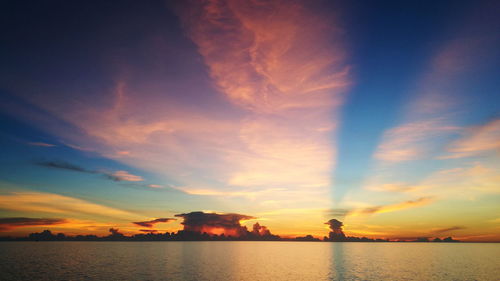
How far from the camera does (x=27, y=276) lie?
276 ft

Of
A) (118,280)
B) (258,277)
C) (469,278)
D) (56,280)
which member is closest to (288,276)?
(258,277)

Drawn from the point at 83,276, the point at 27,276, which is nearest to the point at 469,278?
the point at 83,276

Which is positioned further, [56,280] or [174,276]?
[174,276]

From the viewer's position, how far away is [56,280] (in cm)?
7788

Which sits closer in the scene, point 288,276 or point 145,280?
point 145,280

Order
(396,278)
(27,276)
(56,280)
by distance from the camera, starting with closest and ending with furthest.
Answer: (56,280)
(27,276)
(396,278)

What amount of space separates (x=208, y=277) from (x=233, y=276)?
850cm

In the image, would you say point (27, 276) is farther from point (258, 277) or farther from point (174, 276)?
point (258, 277)

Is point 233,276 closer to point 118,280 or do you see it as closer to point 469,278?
→ point 118,280

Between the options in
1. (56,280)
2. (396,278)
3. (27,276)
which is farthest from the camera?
(396,278)

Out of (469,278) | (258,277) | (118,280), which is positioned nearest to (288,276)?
(258,277)

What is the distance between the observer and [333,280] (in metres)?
85.9

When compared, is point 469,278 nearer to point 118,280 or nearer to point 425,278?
point 425,278

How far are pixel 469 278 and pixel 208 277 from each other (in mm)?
83527
